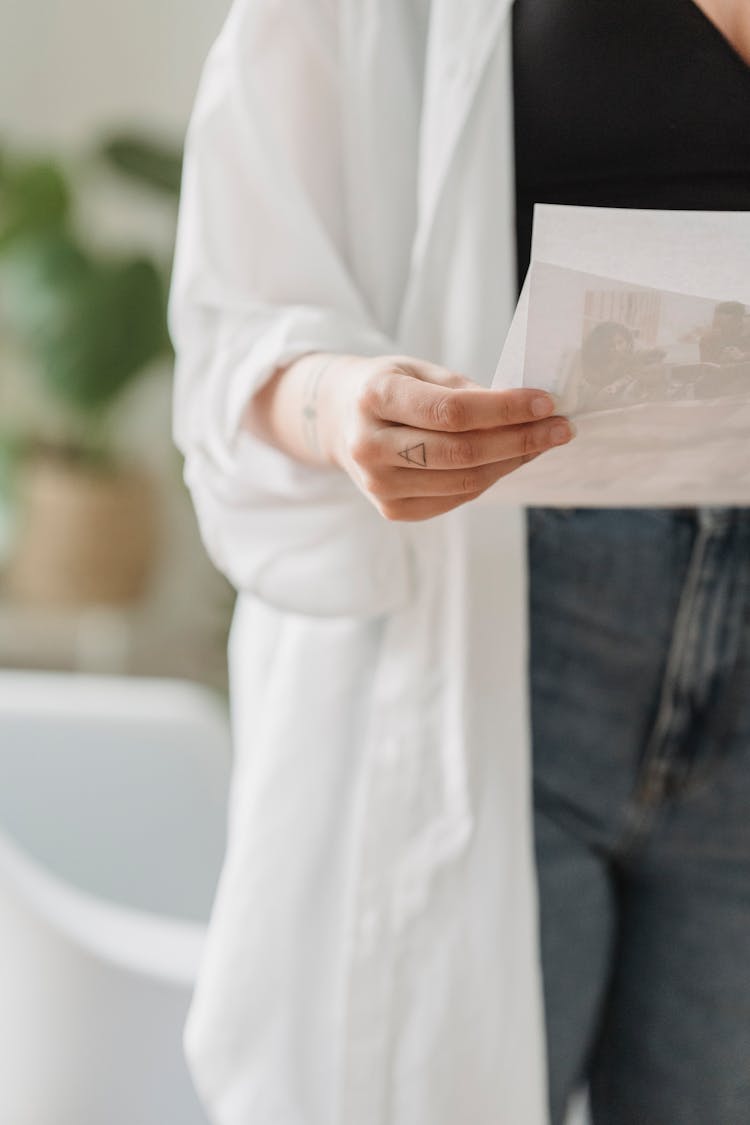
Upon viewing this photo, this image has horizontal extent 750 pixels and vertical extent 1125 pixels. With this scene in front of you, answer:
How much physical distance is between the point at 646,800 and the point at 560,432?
0.28 m

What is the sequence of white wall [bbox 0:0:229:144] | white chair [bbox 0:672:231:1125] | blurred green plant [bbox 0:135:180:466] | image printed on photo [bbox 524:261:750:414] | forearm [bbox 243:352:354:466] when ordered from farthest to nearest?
white wall [bbox 0:0:229:144]
blurred green plant [bbox 0:135:180:466]
white chair [bbox 0:672:231:1125]
forearm [bbox 243:352:354:466]
image printed on photo [bbox 524:261:750:414]

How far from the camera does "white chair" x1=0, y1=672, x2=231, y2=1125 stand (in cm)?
87

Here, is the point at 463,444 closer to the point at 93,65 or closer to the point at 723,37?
the point at 723,37

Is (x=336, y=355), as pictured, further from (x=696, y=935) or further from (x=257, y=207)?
(x=696, y=935)

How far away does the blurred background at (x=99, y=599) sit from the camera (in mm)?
882

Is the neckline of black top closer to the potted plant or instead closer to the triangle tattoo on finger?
the triangle tattoo on finger

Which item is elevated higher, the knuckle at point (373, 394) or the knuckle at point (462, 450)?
the knuckle at point (373, 394)

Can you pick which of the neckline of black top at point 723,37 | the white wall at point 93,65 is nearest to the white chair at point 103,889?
the neckline of black top at point 723,37

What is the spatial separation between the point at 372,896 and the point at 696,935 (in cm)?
18

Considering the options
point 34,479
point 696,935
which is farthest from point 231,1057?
point 34,479

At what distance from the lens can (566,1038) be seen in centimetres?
68

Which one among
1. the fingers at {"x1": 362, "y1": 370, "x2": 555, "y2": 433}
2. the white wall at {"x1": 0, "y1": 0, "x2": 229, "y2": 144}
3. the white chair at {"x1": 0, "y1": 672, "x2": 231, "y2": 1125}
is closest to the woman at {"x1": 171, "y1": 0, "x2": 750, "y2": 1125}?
the fingers at {"x1": 362, "y1": 370, "x2": 555, "y2": 433}

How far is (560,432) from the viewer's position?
0.43m

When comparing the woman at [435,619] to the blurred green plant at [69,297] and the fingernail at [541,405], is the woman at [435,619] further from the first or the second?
the blurred green plant at [69,297]
